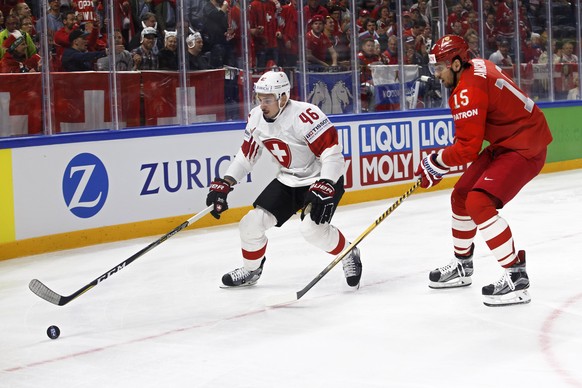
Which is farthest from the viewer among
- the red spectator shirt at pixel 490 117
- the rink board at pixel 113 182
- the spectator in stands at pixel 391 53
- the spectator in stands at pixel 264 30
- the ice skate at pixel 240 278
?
the spectator in stands at pixel 391 53

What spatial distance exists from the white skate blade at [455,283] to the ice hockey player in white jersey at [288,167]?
0.40m

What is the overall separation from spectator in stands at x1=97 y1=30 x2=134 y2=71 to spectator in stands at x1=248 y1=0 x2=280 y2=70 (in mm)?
1459

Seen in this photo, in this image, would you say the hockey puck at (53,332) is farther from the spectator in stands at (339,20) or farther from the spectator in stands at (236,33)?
the spectator in stands at (339,20)

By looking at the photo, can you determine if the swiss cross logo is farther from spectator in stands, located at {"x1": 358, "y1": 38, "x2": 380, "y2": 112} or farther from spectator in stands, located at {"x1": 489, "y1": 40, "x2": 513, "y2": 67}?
spectator in stands, located at {"x1": 489, "y1": 40, "x2": 513, "y2": 67}

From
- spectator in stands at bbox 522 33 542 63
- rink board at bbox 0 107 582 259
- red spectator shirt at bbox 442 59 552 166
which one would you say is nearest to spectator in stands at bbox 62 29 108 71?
rink board at bbox 0 107 582 259

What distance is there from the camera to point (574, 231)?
285 inches

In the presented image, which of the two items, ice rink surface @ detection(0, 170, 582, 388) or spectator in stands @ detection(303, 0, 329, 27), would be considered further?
spectator in stands @ detection(303, 0, 329, 27)

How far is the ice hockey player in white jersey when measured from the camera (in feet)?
17.1

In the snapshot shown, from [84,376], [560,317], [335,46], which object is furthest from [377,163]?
[84,376]

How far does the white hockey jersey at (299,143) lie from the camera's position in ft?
17.2

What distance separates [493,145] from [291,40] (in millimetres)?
4721

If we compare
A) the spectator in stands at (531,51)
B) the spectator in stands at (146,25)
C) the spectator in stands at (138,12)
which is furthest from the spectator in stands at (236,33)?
the spectator in stands at (531,51)

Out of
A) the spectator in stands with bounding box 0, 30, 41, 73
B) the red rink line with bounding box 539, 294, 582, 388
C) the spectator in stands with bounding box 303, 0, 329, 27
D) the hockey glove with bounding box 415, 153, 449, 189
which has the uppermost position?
the spectator in stands with bounding box 303, 0, 329, 27

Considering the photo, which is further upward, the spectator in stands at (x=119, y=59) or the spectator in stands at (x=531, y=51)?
the spectator in stands at (x=531, y=51)
